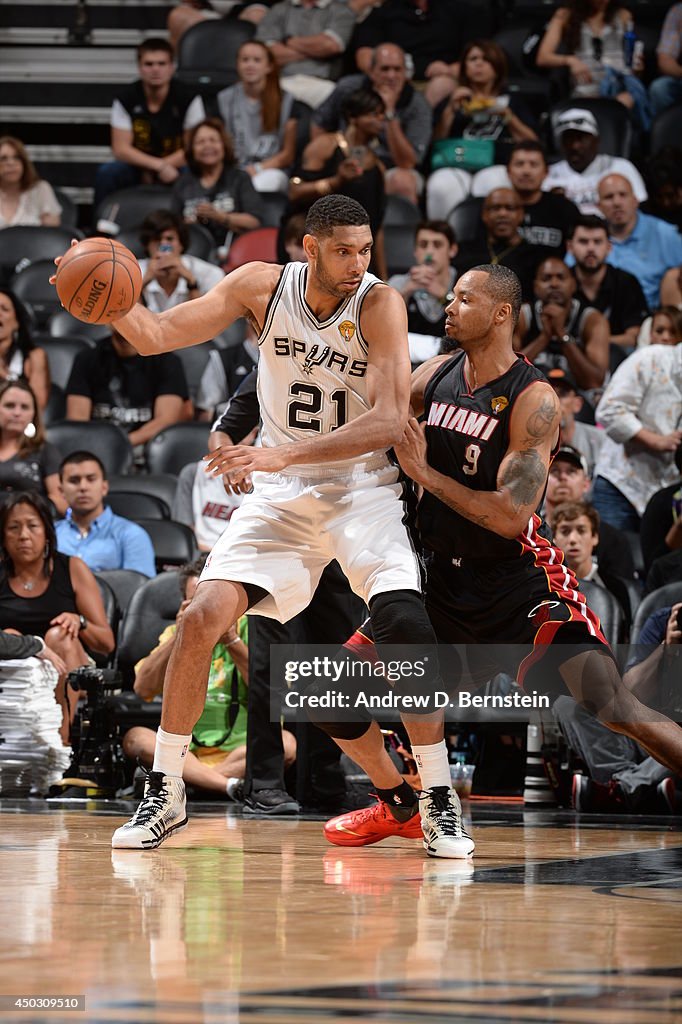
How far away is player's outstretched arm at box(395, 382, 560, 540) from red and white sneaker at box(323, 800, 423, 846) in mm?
956

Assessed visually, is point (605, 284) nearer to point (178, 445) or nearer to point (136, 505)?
point (178, 445)

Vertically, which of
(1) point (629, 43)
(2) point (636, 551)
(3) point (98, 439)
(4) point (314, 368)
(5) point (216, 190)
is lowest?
(2) point (636, 551)

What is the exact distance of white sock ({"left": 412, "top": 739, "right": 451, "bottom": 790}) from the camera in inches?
169

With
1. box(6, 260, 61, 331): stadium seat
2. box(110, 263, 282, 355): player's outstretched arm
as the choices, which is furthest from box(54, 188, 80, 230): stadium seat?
box(110, 263, 282, 355): player's outstretched arm

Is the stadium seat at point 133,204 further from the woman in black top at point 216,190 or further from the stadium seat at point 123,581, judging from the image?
the stadium seat at point 123,581

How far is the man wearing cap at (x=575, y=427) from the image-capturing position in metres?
7.77

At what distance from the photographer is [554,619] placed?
4.38 metres

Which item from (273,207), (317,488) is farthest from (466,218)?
(317,488)

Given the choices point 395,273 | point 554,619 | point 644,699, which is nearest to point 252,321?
point 554,619

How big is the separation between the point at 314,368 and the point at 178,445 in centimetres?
407

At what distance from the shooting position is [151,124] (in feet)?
36.1

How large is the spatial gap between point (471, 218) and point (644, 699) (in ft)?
17.0

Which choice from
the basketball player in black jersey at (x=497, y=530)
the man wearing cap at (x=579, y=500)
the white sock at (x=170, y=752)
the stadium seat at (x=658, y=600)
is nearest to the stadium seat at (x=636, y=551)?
the man wearing cap at (x=579, y=500)

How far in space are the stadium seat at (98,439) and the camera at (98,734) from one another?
2157 millimetres
